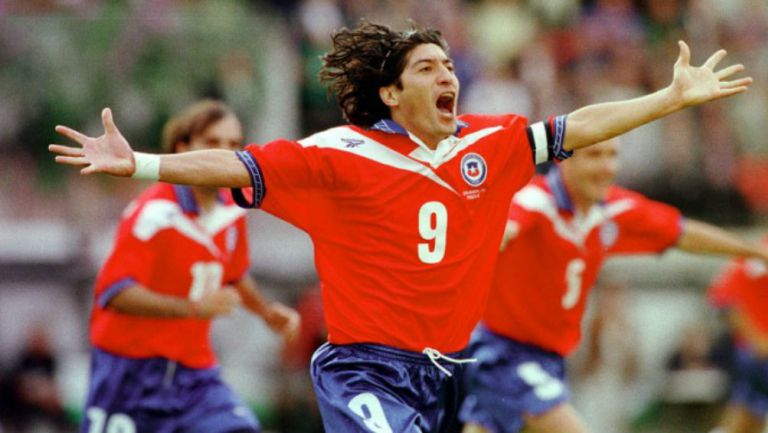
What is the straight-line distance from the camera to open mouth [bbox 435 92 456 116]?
670 cm

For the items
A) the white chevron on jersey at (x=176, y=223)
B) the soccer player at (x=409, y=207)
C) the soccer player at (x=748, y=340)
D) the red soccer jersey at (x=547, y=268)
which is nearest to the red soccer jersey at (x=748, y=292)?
the soccer player at (x=748, y=340)

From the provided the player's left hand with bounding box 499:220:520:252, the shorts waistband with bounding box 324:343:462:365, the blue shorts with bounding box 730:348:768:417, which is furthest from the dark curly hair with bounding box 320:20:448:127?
the blue shorts with bounding box 730:348:768:417

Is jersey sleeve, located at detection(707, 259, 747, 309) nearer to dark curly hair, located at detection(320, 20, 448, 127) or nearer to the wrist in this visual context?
the wrist

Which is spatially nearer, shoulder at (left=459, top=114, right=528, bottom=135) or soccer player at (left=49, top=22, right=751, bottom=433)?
soccer player at (left=49, top=22, right=751, bottom=433)

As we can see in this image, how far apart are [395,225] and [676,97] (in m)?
1.32

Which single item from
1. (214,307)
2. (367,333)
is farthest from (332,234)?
(214,307)

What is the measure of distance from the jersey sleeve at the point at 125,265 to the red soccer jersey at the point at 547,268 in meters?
2.03

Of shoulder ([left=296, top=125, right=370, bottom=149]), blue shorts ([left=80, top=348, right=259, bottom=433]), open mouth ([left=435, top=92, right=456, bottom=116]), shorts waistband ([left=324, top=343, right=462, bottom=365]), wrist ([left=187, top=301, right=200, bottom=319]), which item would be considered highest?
open mouth ([left=435, top=92, right=456, bottom=116])

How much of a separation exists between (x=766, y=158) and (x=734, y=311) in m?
3.99

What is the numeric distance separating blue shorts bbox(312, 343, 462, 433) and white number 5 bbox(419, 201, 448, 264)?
43cm

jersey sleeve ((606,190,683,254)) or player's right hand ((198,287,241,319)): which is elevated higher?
jersey sleeve ((606,190,683,254))

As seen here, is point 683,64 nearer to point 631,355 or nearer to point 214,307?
point 214,307

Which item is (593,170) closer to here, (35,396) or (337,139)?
(337,139)

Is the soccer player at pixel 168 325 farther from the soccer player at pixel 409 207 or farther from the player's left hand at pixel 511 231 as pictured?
the soccer player at pixel 409 207
